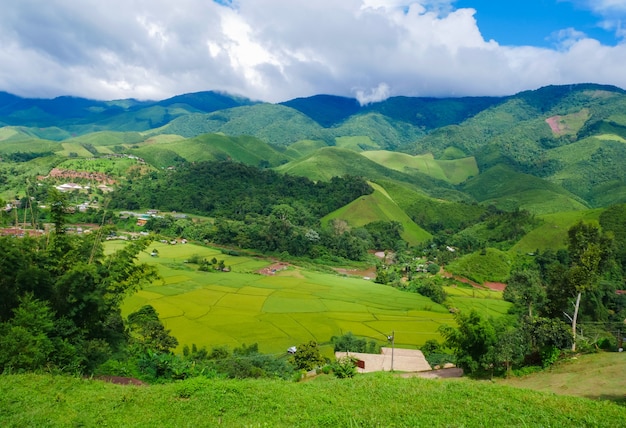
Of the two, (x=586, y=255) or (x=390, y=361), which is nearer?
(x=586, y=255)

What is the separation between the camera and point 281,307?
48.9 m

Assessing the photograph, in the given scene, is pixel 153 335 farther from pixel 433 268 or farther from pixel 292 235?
pixel 292 235

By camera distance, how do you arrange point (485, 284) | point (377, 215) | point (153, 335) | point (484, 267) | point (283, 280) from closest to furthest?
point (153, 335) < point (283, 280) < point (485, 284) < point (484, 267) < point (377, 215)

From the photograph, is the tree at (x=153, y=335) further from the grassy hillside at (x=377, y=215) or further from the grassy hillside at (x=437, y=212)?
the grassy hillside at (x=437, y=212)

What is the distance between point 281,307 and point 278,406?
37.2 m

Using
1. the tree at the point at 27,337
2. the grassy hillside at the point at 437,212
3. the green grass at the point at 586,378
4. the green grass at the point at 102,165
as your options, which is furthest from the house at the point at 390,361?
the green grass at the point at 102,165

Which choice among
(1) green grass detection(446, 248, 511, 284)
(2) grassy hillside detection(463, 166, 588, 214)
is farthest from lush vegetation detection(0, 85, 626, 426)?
(2) grassy hillside detection(463, 166, 588, 214)

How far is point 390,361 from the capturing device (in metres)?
31.3

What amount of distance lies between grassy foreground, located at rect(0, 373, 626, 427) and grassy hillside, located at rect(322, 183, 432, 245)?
98.9 m

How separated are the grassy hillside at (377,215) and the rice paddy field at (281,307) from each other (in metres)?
47.6

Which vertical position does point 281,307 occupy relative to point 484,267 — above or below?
below

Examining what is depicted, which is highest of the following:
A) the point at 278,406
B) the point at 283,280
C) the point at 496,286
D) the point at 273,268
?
the point at 278,406

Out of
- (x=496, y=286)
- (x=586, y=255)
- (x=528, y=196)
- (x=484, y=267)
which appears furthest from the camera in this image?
(x=528, y=196)

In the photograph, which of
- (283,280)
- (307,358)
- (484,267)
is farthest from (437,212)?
(307,358)
